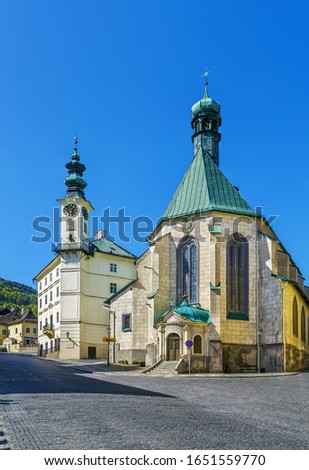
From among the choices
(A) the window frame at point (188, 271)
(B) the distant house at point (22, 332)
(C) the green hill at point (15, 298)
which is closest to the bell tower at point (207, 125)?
(A) the window frame at point (188, 271)

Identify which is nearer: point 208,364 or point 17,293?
point 208,364

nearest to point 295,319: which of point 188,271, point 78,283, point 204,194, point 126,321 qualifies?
point 188,271

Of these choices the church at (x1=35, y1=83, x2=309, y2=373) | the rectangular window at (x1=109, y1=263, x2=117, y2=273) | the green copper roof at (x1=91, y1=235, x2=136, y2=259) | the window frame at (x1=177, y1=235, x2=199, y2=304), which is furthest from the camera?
the rectangular window at (x1=109, y1=263, x2=117, y2=273)

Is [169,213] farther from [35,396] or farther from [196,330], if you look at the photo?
[35,396]

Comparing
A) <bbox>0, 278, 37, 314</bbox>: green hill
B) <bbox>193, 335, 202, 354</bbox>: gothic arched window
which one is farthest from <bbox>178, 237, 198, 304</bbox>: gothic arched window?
<bbox>0, 278, 37, 314</bbox>: green hill

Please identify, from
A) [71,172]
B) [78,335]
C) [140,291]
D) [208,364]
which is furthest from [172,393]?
[71,172]

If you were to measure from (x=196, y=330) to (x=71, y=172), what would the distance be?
1024 inches

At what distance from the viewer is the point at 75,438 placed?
10.1 metres

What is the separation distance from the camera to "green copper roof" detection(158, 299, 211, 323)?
37594 mm

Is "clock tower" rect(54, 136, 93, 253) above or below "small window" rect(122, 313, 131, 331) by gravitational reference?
above

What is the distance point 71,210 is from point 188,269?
59.2 ft

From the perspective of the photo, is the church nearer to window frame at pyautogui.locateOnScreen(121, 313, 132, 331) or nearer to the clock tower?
window frame at pyautogui.locateOnScreen(121, 313, 132, 331)

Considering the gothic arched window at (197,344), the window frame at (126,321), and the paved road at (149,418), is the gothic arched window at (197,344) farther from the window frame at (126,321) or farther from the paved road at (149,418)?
the paved road at (149,418)

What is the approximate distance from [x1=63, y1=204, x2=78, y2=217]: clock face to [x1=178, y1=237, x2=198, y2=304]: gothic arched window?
643 inches
